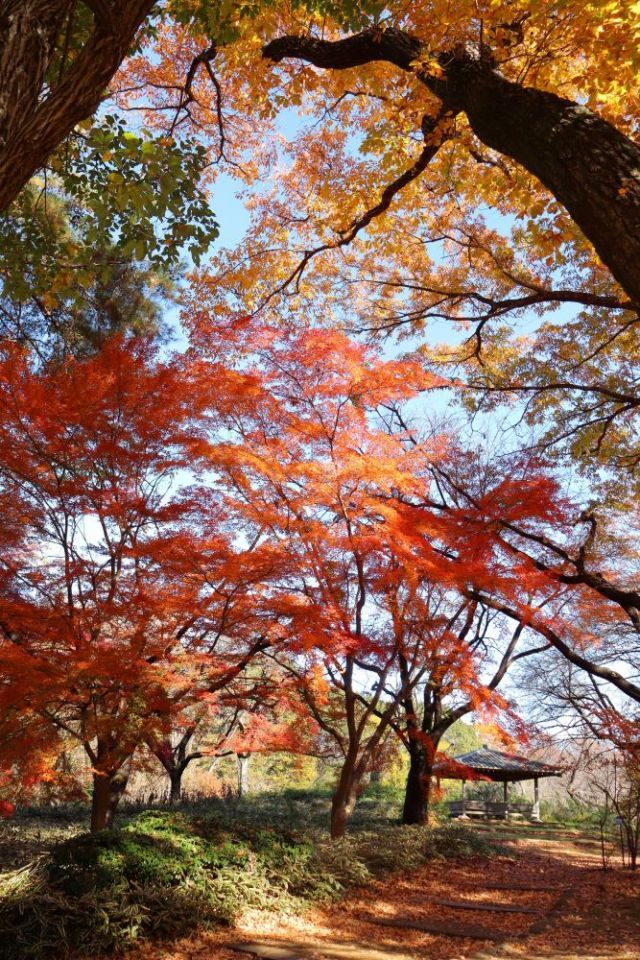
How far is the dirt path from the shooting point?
5.25 m

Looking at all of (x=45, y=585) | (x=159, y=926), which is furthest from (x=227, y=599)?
(x=159, y=926)

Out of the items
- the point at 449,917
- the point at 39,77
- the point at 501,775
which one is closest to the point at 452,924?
the point at 449,917

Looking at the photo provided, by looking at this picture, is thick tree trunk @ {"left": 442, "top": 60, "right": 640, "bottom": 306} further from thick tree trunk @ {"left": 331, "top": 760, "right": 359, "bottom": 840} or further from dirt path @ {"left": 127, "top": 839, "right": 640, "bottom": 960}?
thick tree trunk @ {"left": 331, "top": 760, "right": 359, "bottom": 840}

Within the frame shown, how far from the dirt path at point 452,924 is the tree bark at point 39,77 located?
5153 millimetres

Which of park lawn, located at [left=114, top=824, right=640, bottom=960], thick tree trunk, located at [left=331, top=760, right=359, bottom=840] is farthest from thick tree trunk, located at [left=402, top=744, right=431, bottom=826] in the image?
thick tree trunk, located at [left=331, top=760, right=359, bottom=840]

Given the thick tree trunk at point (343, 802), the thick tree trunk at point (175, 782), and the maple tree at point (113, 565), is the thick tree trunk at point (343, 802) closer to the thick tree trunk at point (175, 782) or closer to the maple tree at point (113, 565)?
the maple tree at point (113, 565)

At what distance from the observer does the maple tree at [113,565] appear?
6.76 meters

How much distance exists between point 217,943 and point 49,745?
3164 mm

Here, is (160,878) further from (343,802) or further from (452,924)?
(343,802)

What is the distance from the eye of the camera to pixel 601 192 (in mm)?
2297

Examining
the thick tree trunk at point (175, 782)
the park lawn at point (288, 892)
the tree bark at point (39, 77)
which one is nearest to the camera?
the tree bark at point (39, 77)

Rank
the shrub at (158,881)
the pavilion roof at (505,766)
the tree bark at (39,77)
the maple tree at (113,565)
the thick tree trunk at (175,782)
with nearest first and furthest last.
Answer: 1. the tree bark at (39,77)
2. the shrub at (158,881)
3. the maple tree at (113,565)
4. the thick tree trunk at (175,782)
5. the pavilion roof at (505,766)

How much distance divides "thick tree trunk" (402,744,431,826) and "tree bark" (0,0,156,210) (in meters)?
12.9

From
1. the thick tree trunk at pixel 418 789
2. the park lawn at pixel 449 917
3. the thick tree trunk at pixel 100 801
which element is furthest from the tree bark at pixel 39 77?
the thick tree trunk at pixel 418 789
